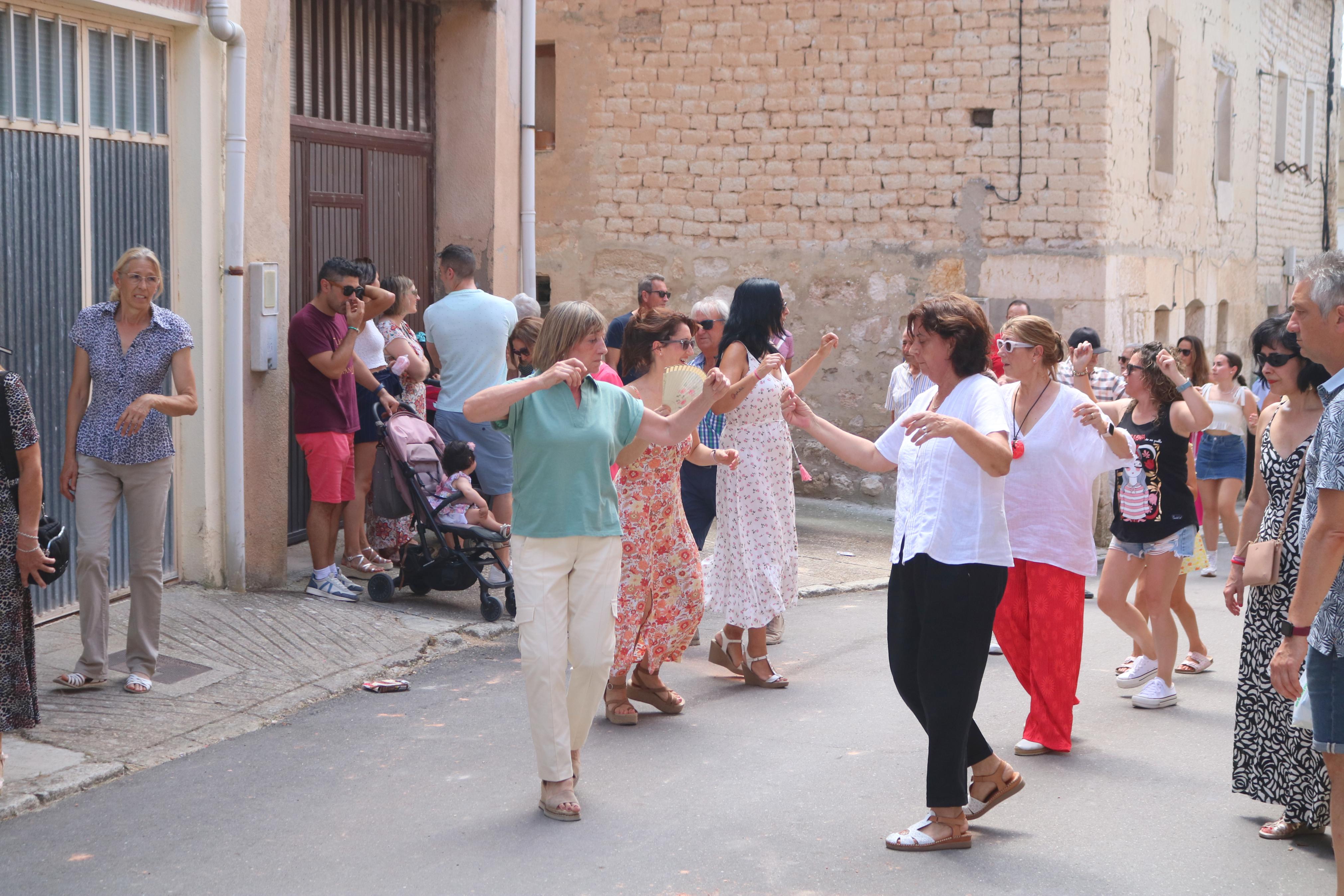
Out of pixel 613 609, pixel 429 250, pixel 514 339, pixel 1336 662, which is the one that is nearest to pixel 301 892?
pixel 613 609

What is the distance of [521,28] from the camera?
441 inches

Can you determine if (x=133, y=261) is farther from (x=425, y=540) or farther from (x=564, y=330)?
(x=425, y=540)

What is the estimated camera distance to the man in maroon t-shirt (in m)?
8.27

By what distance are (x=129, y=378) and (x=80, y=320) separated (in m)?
0.34

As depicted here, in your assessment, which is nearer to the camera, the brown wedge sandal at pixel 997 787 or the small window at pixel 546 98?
the brown wedge sandal at pixel 997 787

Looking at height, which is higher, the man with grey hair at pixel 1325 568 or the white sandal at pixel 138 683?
the man with grey hair at pixel 1325 568

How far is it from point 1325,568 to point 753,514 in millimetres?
3589

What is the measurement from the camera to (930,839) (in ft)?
15.7

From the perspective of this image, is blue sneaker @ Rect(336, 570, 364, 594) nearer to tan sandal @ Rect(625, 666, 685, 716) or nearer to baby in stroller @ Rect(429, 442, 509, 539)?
baby in stroller @ Rect(429, 442, 509, 539)

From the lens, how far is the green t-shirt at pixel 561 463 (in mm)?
5109

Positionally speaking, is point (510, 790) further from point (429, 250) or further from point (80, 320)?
point (429, 250)

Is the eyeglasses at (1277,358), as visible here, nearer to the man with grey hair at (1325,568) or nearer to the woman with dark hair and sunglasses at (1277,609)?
the woman with dark hair and sunglasses at (1277,609)

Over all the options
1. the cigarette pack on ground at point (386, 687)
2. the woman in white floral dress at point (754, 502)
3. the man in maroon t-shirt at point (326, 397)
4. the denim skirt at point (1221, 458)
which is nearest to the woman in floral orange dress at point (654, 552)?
the woman in white floral dress at point (754, 502)

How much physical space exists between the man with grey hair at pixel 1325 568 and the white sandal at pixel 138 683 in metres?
4.76
